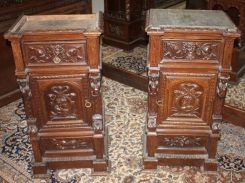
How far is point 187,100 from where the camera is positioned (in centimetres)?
228

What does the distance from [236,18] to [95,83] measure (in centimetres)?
232

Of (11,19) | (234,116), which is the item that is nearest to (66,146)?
(11,19)

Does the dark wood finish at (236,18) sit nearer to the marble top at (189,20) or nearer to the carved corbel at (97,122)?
the marble top at (189,20)

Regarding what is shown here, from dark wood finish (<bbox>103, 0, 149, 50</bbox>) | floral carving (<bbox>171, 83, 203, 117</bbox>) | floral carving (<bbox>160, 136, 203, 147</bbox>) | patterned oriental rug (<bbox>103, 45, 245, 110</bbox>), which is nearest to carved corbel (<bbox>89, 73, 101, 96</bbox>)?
floral carving (<bbox>171, 83, 203, 117</bbox>)

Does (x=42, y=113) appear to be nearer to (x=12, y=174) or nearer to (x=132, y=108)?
(x=12, y=174)

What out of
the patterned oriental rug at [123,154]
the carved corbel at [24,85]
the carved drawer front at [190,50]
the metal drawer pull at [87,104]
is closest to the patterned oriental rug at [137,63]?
the patterned oriental rug at [123,154]

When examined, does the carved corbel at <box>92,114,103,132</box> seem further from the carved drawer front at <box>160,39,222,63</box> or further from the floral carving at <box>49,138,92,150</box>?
the carved drawer front at <box>160,39,222,63</box>

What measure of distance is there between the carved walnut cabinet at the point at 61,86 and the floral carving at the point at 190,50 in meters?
0.46

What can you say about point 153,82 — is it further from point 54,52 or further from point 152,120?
point 54,52

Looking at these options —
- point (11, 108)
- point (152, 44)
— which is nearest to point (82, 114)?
point (152, 44)

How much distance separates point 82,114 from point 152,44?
0.71 meters

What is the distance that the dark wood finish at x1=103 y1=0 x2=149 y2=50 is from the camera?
175 inches

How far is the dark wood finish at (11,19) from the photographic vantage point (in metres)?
3.19

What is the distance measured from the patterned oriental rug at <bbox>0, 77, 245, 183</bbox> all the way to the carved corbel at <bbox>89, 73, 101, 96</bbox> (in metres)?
0.71
